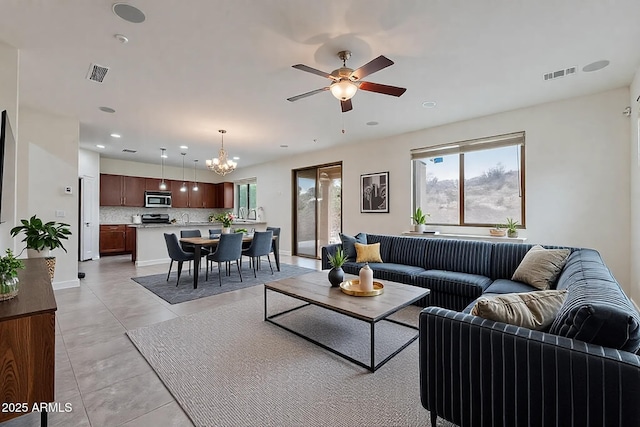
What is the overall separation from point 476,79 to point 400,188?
2.58m

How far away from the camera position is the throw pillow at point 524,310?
144 centimetres

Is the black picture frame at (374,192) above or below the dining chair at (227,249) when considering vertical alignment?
above

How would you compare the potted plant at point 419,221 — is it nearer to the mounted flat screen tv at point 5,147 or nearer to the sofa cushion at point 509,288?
the sofa cushion at point 509,288

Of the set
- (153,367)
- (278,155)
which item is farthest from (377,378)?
(278,155)

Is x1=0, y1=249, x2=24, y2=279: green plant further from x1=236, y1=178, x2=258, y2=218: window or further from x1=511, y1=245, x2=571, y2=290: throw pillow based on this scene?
x1=236, y1=178, x2=258, y2=218: window

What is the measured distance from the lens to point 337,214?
7145 mm

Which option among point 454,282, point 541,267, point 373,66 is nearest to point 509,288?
point 541,267

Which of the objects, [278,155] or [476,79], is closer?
[476,79]

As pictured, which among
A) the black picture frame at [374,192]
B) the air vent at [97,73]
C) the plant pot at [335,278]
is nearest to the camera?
the plant pot at [335,278]

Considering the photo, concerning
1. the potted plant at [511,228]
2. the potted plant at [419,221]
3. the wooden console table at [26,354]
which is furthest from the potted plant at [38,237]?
the potted plant at [511,228]

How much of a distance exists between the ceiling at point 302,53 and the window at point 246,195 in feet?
16.3

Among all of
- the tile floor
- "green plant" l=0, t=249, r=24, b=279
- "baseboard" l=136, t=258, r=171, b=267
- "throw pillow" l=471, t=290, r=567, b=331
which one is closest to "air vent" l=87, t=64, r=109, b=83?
"green plant" l=0, t=249, r=24, b=279

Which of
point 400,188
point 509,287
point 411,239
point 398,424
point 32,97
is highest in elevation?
point 32,97

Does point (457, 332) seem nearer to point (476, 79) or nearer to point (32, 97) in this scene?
point (476, 79)
